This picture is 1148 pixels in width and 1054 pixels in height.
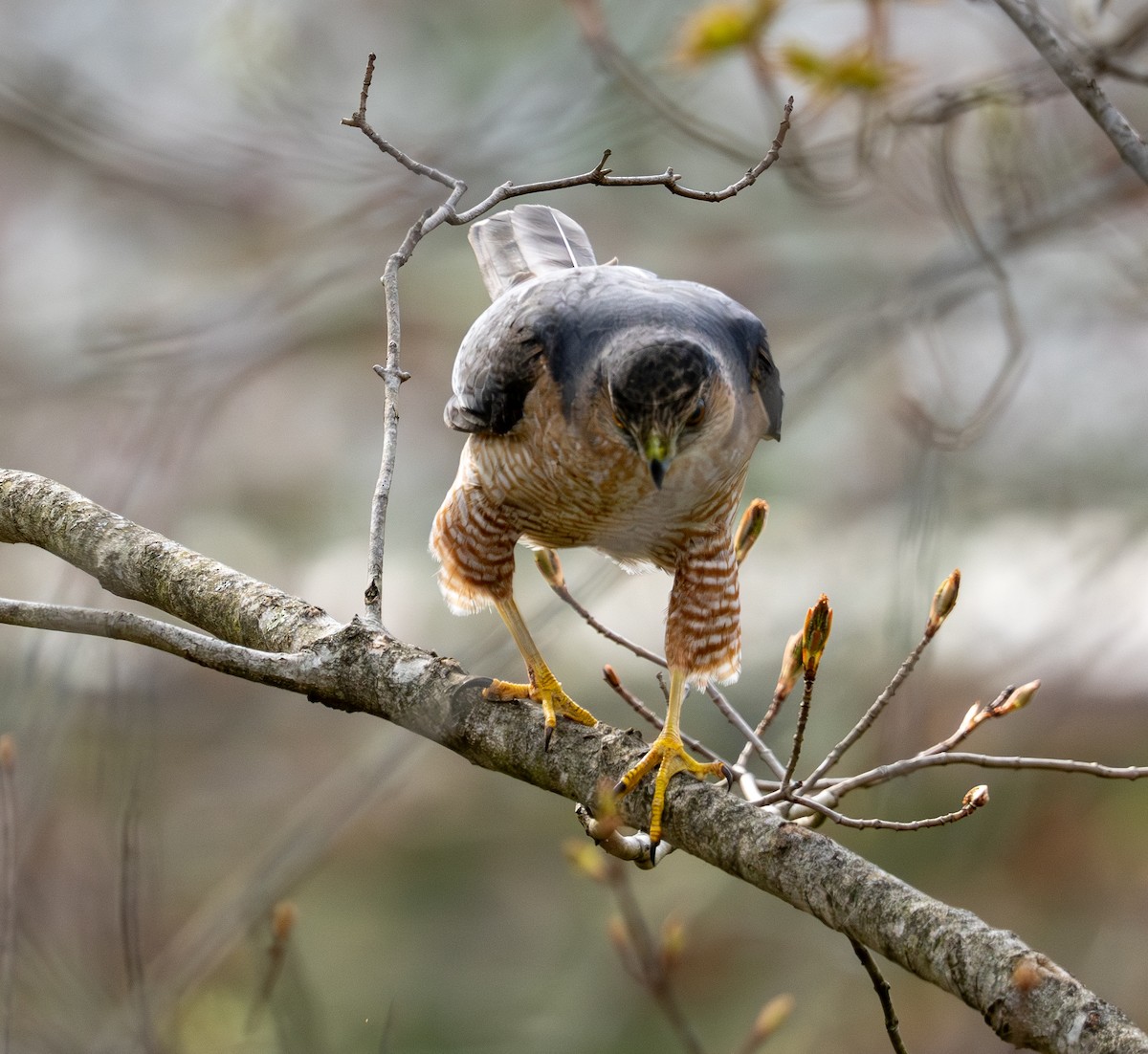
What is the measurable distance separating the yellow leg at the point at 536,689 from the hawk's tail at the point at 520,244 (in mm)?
1355

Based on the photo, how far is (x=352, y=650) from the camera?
2723 millimetres

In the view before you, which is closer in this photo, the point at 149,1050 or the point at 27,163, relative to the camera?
the point at 149,1050

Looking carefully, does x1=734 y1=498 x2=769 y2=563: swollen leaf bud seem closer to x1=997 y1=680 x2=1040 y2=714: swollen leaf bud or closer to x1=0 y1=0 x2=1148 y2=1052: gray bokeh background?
x1=997 y1=680 x2=1040 y2=714: swollen leaf bud

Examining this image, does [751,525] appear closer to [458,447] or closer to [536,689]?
[536,689]

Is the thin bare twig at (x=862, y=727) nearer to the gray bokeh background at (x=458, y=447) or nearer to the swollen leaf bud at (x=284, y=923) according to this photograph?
the swollen leaf bud at (x=284, y=923)

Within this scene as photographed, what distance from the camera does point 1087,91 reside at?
2576mm

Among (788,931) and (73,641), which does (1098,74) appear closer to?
(73,641)

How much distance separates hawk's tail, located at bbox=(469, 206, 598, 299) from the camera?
4.54m

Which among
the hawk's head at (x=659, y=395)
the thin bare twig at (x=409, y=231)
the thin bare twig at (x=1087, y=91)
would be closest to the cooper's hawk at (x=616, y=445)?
the hawk's head at (x=659, y=395)

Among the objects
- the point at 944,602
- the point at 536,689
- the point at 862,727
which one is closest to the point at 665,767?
the point at 862,727

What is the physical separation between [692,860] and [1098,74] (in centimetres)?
640

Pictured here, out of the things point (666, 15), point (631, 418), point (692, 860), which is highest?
point (666, 15)

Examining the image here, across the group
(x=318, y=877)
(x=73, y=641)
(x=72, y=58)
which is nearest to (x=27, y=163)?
(x=72, y=58)

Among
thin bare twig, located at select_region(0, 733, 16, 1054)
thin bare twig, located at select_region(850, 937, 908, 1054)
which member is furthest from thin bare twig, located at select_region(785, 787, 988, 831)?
thin bare twig, located at select_region(0, 733, 16, 1054)
